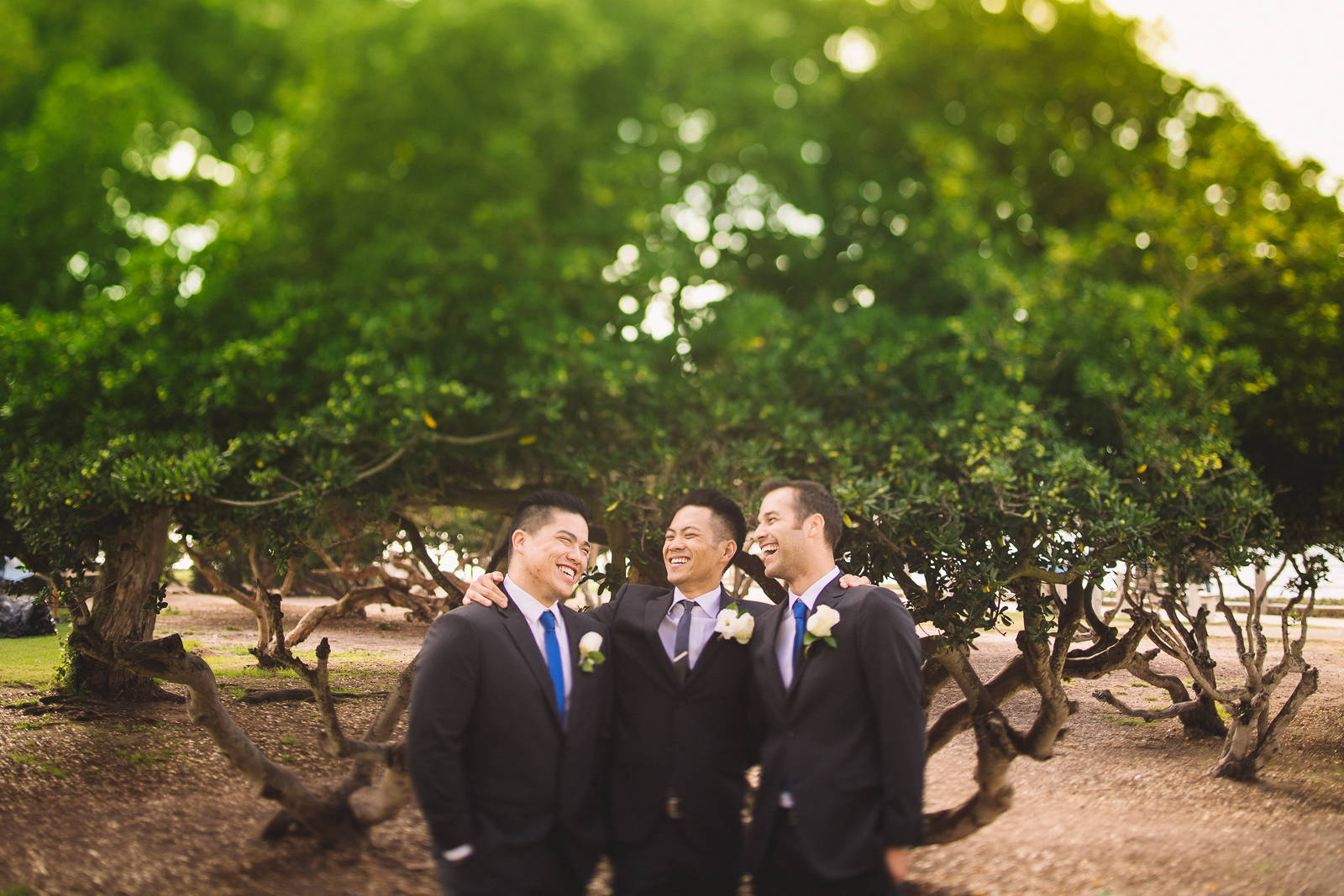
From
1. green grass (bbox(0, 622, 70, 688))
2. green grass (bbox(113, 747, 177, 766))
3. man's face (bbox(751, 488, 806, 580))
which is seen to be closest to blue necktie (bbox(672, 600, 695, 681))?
man's face (bbox(751, 488, 806, 580))

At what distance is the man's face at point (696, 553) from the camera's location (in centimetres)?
376

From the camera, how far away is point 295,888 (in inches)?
191

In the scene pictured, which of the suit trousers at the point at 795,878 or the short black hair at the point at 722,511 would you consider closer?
the suit trousers at the point at 795,878

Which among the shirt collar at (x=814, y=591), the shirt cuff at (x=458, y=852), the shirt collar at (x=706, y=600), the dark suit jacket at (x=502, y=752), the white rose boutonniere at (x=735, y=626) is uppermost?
the shirt collar at (x=814, y=591)

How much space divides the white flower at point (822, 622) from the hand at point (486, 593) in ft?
3.97

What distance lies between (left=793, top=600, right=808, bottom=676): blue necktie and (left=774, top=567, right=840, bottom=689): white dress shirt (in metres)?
0.01

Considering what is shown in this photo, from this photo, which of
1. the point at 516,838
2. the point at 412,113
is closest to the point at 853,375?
the point at 412,113

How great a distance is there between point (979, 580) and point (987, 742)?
1.98 metres

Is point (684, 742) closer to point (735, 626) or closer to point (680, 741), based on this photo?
point (680, 741)

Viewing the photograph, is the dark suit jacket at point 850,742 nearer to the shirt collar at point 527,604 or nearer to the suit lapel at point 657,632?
the suit lapel at point 657,632

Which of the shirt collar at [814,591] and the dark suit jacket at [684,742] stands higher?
the shirt collar at [814,591]

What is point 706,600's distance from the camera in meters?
3.72

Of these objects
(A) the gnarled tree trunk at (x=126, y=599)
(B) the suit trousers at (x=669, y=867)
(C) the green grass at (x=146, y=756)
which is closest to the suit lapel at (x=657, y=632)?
(B) the suit trousers at (x=669, y=867)

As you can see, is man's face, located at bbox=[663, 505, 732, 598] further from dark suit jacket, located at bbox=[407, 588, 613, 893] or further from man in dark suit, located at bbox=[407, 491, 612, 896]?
dark suit jacket, located at bbox=[407, 588, 613, 893]
